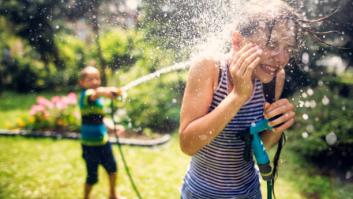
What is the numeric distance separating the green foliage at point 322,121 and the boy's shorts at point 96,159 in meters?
2.09

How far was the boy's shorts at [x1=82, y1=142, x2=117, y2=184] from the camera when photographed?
302 centimetres

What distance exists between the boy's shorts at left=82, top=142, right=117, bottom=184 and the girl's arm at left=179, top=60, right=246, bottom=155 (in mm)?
1882

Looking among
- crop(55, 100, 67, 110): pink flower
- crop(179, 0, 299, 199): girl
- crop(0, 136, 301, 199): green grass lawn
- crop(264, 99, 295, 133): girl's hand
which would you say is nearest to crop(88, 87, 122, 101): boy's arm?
crop(0, 136, 301, 199): green grass lawn

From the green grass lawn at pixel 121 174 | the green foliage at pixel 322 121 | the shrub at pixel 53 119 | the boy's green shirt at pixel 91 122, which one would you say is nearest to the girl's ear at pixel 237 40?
the boy's green shirt at pixel 91 122

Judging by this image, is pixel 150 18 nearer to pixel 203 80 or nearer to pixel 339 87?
pixel 203 80

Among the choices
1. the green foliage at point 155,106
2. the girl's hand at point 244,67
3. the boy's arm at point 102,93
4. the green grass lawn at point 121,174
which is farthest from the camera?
the green foliage at point 155,106

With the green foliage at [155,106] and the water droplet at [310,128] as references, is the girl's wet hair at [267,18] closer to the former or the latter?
the water droplet at [310,128]

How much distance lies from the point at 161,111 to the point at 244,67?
430 centimetres

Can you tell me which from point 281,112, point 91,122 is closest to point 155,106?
point 91,122

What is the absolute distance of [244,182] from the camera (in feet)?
4.83

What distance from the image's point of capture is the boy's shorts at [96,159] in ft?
9.90

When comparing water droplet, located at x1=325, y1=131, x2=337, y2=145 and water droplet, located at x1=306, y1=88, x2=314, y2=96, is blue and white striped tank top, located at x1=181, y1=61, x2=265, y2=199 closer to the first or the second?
water droplet, located at x1=325, y1=131, x2=337, y2=145

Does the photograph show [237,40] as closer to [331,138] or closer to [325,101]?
[331,138]

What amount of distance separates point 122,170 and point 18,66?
22.7 feet
